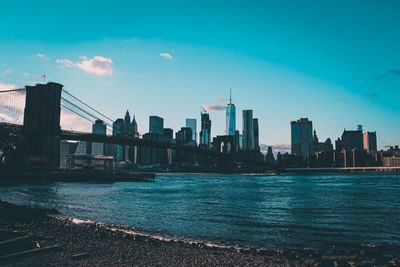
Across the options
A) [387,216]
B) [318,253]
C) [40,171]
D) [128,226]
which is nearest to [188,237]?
[128,226]

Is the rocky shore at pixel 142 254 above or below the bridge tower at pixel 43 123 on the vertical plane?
below

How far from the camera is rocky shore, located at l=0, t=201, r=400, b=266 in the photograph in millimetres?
8945

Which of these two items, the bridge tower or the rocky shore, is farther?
the bridge tower

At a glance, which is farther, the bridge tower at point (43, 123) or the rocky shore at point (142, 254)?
the bridge tower at point (43, 123)

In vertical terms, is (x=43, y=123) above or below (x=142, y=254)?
above

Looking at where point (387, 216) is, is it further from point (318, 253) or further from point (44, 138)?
point (44, 138)

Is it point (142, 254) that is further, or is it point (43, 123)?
point (43, 123)

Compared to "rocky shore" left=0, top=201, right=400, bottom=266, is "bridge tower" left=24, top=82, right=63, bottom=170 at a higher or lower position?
higher

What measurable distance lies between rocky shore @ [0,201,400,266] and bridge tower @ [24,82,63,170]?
7419 centimetres

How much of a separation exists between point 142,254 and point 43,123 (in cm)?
8747

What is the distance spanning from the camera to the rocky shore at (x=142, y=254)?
8.95 metres

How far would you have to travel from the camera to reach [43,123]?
85.5 metres

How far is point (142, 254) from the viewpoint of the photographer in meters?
9.98

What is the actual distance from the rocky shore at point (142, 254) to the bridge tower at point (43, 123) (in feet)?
243
